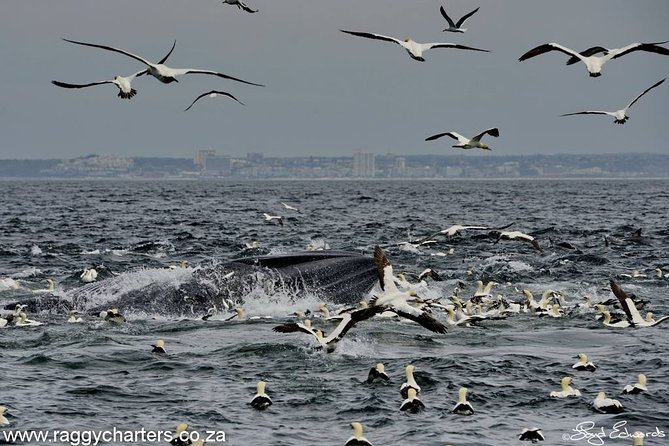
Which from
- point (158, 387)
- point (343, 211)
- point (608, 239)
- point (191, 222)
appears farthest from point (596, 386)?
point (343, 211)

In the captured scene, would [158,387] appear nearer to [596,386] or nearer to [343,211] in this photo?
[596,386]

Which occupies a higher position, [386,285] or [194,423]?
[386,285]

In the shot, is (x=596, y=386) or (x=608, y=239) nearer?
(x=596, y=386)

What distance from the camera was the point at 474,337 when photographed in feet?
53.0

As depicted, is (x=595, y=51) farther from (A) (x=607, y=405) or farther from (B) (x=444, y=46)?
(A) (x=607, y=405)

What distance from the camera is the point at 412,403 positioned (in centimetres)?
1171

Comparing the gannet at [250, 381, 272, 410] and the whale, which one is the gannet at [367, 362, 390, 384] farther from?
the whale

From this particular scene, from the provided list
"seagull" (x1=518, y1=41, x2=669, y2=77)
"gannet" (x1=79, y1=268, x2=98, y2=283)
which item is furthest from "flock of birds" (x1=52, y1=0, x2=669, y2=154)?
"gannet" (x1=79, y1=268, x2=98, y2=283)

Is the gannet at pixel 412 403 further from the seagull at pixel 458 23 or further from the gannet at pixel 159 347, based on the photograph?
the seagull at pixel 458 23

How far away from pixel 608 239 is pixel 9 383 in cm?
2548

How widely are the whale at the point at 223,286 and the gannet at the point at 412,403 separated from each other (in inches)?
235
